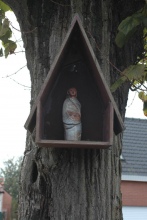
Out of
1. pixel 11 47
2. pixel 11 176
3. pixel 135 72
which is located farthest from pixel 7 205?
pixel 135 72

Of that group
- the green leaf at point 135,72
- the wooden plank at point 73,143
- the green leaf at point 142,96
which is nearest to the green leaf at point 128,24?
the green leaf at point 135,72

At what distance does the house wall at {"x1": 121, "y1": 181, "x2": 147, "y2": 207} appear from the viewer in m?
12.0

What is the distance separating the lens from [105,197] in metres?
2.34

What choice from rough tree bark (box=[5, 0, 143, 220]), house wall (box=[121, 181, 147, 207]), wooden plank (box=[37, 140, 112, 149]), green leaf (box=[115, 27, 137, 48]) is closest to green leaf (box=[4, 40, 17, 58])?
rough tree bark (box=[5, 0, 143, 220])

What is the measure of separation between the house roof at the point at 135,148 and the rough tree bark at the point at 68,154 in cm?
911

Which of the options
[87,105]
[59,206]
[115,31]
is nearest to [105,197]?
[59,206]

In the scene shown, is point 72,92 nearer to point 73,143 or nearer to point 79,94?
point 79,94

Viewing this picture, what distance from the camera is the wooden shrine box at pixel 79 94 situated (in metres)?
2.27

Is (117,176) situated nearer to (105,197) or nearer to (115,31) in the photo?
(105,197)

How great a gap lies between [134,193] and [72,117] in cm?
1029

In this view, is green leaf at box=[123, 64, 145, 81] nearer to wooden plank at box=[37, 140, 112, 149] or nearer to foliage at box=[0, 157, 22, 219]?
wooden plank at box=[37, 140, 112, 149]

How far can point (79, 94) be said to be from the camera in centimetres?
248

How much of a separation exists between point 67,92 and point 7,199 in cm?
3135

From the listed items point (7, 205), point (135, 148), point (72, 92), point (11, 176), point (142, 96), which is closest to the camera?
point (72, 92)
